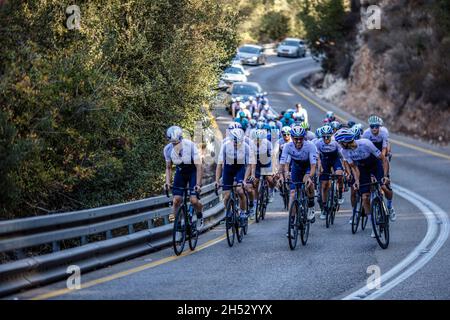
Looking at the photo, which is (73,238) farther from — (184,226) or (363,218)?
(363,218)

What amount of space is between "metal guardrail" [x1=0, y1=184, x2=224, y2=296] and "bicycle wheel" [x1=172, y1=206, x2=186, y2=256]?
508 millimetres

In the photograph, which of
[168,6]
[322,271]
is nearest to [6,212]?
[322,271]

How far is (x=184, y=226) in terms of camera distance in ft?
45.1

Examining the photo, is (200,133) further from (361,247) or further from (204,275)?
(204,275)

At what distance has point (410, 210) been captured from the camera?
2022 cm

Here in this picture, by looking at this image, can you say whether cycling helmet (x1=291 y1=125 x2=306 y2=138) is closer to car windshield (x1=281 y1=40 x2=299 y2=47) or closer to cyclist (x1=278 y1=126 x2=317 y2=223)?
cyclist (x1=278 y1=126 x2=317 y2=223)

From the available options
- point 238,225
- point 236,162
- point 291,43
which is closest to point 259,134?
point 236,162

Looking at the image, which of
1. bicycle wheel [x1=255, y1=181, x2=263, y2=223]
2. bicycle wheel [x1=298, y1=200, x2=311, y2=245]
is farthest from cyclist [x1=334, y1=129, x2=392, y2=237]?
bicycle wheel [x1=255, y1=181, x2=263, y2=223]

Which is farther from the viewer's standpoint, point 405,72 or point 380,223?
point 405,72

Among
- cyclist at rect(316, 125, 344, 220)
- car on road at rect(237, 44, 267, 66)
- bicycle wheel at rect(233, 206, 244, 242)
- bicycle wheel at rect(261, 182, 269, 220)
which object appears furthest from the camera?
car on road at rect(237, 44, 267, 66)

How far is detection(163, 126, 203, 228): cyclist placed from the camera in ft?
46.1

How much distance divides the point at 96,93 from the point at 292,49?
204 ft

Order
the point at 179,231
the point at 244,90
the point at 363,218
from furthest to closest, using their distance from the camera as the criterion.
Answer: the point at 244,90
the point at 363,218
the point at 179,231
